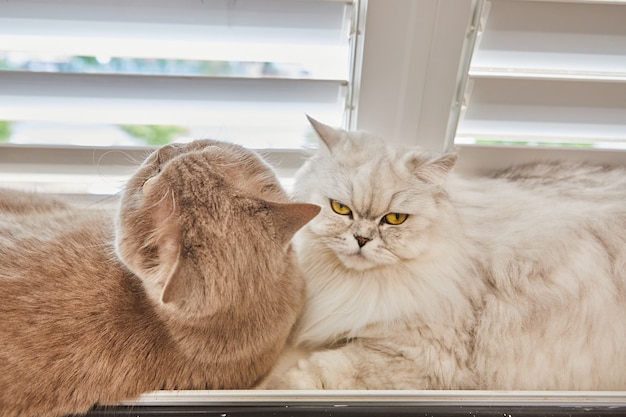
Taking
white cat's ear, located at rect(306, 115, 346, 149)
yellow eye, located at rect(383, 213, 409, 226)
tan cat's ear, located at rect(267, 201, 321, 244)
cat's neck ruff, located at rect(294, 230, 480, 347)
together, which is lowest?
cat's neck ruff, located at rect(294, 230, 480, 347)

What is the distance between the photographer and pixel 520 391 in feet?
3.17

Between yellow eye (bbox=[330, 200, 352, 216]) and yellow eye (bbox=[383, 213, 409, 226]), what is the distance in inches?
3.4

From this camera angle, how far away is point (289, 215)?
0.90 m

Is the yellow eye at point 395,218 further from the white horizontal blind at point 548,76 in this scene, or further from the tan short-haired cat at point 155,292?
the white horizontal blind at point 548,76

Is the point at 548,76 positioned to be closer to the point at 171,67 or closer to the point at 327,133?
the point at 327,133

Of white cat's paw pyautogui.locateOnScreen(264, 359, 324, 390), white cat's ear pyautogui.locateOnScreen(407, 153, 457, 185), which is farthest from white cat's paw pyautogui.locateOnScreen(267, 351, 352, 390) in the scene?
white cat's ear pyautogui.locateOnScreen(407, 153, 457, 185)

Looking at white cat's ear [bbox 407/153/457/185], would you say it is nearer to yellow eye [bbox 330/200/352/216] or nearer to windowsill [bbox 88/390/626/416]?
yellow eye [bbox 330/200/352/216]

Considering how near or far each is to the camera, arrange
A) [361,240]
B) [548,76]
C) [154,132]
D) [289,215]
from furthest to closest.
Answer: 1. [154,132]
2. [548,76]
3. [361,240]
4. [289,215]

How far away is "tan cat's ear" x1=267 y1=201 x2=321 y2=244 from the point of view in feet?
2.94

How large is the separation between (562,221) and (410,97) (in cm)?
48

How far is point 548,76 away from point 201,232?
0.92 m

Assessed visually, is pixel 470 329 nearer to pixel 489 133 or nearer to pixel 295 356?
pixel 295 356

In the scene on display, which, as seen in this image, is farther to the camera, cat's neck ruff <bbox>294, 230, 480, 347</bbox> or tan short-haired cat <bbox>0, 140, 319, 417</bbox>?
cat's neck ruff <bbox>294, 230, 480, 347</bbox>

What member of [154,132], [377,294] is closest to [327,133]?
[377,294]
